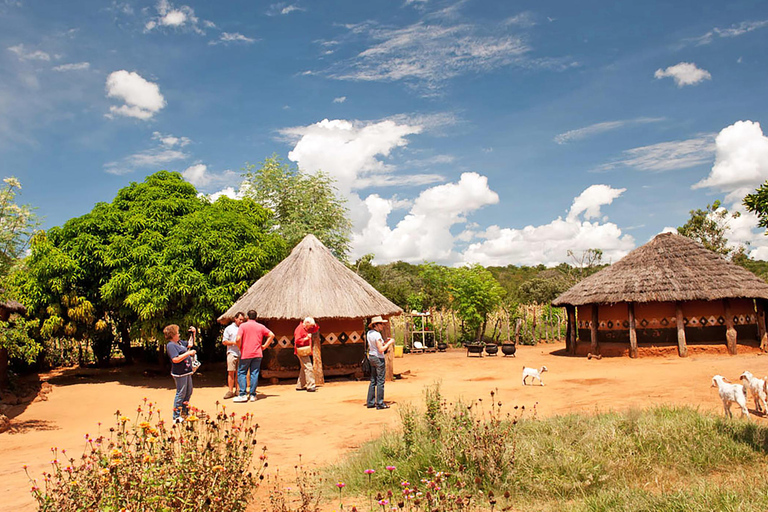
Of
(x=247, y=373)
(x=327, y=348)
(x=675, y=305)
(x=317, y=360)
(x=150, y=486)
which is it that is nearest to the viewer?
(x=150, y=486)

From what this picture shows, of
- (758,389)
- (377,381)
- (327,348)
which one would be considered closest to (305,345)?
(327,348)

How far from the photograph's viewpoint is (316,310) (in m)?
13.5

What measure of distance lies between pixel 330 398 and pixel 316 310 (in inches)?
115

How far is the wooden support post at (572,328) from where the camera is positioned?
2089 centimetres

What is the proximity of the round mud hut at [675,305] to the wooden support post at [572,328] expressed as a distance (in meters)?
0.86

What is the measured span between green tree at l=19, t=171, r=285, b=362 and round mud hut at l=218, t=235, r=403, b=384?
0.92m

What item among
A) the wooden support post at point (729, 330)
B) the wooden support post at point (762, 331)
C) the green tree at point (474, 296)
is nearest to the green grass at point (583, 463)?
the wooden support post at point (729, 330)

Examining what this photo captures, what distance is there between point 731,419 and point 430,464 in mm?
3841

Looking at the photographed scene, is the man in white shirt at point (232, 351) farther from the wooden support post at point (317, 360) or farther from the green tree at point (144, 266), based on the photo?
the green tree at point (144, 266)

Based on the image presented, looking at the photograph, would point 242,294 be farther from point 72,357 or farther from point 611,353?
point 611,353

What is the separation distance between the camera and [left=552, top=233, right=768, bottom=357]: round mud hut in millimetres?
17688

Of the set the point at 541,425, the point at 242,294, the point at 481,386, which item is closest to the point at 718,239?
the point at 481,386

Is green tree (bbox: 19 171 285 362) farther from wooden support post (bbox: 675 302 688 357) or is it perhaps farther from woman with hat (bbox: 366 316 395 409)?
wooden support post (bbox: 675 302 688 357)

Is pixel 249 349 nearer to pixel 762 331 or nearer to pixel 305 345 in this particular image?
pixel 305 345
